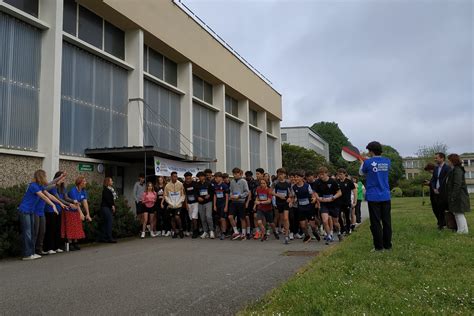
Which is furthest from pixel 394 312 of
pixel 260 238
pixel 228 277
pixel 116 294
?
pixel 260 238

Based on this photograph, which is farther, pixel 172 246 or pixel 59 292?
pixel 172 246

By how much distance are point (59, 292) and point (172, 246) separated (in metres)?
4.97

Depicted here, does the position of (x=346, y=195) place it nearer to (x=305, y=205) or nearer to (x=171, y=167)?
(x=305, y=205)

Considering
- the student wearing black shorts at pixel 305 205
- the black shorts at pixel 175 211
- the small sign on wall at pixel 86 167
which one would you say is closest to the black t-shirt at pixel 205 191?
the black shorts at pixel 175 211

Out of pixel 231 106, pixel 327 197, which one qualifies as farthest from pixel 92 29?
pixel 231 106

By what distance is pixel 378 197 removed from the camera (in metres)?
7.66

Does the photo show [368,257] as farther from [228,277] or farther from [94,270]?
[94,270]

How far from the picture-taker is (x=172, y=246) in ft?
34.1

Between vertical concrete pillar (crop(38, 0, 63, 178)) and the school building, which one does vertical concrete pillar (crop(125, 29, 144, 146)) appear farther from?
vertical concrete pillar (crop(38, 0, 63, 178))

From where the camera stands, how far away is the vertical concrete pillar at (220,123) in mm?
23938

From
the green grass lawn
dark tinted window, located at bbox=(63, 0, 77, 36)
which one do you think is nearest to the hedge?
dark tinted window, located at bbox=(63, 0, 77, 36)

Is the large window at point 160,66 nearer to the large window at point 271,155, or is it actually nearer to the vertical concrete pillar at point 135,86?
the vertical concrete pillar at point 135,86

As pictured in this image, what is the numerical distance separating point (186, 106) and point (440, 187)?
12.4m

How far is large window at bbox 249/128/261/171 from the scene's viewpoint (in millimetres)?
30031
